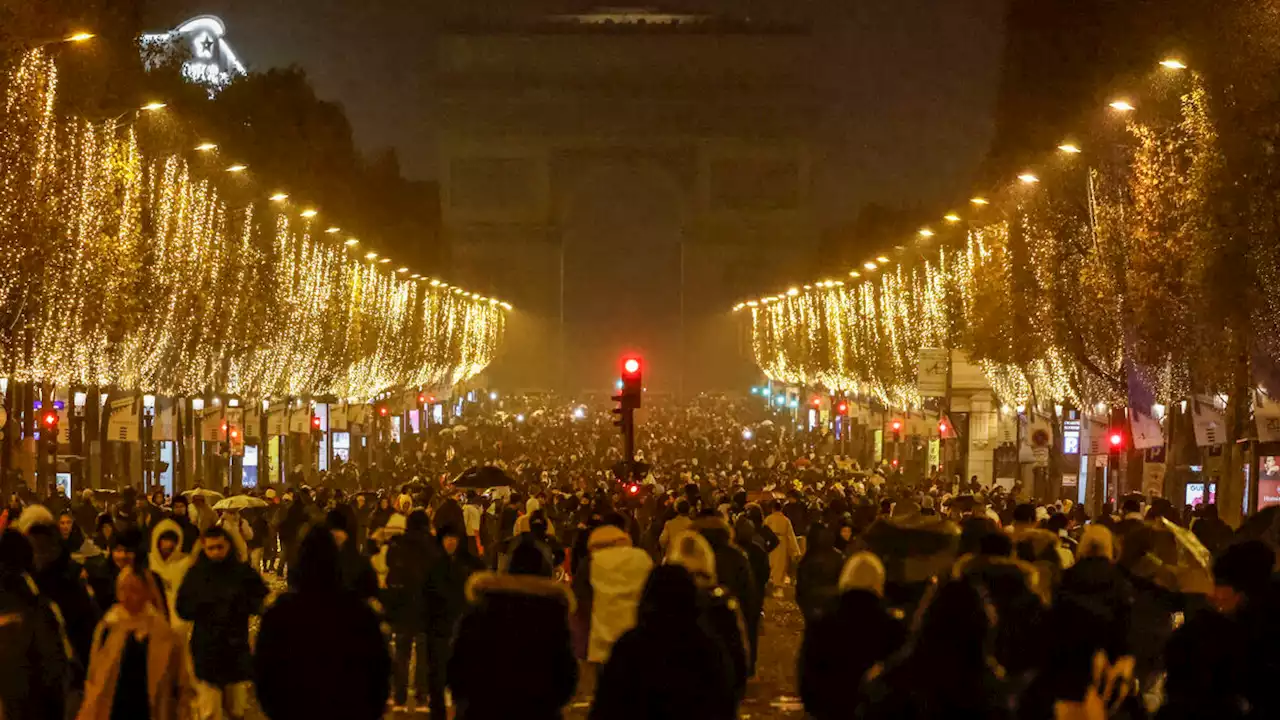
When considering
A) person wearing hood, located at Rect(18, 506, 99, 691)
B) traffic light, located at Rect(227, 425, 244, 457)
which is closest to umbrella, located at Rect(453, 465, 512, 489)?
traffic light, located at Rect(227, 425, 244, 457)

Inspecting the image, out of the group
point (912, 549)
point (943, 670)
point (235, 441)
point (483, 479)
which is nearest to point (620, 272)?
point (235, 441)

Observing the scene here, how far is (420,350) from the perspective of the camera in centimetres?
7888

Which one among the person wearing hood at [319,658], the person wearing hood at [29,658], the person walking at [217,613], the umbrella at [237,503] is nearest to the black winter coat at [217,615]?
the person walking at [217,613]

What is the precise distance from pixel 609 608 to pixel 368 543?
4.17m

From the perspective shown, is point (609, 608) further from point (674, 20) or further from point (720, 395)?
point (674, 20)

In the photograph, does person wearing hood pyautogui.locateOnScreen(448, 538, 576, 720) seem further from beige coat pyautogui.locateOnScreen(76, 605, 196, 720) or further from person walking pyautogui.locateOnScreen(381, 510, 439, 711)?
person walking pyautogui.locateOnScreen(381, 510, 439, 711)

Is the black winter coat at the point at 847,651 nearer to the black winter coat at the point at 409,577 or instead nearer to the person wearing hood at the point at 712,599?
the person wearing hood at the point at 712,599

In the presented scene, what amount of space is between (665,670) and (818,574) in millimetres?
8389

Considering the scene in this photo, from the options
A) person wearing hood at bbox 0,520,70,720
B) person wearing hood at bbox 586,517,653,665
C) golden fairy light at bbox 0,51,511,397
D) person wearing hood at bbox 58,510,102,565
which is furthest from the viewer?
golden fairy light at bbox 0,51,511,397

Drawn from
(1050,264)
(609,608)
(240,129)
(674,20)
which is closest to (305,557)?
(609,608)

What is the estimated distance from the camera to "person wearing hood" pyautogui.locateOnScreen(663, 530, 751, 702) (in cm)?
1333

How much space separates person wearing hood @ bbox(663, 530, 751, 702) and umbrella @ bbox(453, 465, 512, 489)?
18.7 meters

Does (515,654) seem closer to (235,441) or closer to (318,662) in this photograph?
(318,662)

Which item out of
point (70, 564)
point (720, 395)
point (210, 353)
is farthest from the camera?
point (720, 395)
